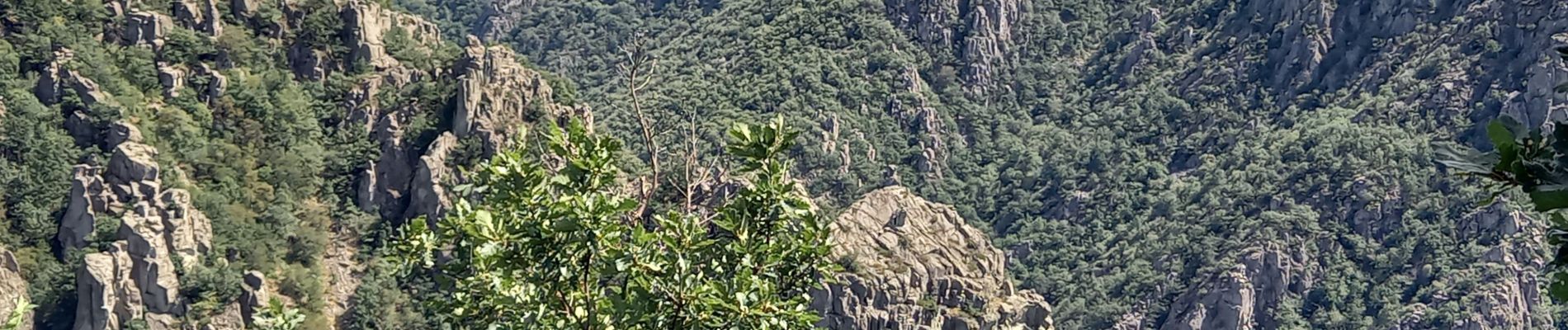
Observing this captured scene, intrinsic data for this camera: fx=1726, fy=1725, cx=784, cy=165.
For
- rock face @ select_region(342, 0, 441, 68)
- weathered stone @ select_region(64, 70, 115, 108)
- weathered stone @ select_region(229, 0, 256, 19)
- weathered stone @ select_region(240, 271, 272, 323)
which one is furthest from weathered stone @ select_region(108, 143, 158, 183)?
rock face @ select_region(342, 0, 441, 68)

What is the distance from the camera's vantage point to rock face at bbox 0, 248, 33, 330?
4847cm

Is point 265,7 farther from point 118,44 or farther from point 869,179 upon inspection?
point 869,179

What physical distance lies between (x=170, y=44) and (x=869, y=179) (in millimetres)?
60915

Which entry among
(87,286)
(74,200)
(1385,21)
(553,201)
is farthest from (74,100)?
(1385,21)

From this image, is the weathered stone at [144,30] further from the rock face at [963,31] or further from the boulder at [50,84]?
the rock face at [963,31]

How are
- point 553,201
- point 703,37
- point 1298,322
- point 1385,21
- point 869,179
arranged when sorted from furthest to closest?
point 703,37, point 1385,21, point 869,179, point 1298,322, point 553,201

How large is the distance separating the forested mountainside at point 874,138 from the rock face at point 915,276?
0.19 meters

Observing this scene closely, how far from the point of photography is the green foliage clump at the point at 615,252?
8.70 m

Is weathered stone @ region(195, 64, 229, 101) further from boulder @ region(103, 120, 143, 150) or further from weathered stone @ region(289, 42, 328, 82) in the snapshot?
boulder @ region(103, 120, 143, 150)

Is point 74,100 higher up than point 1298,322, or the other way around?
point 74,100

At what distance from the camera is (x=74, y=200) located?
52.1m

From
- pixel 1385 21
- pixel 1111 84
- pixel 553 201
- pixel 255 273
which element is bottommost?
pixel 1111 84

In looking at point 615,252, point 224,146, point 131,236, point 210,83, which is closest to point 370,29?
point 210,83

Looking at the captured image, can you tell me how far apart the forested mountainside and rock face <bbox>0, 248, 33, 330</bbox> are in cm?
10
